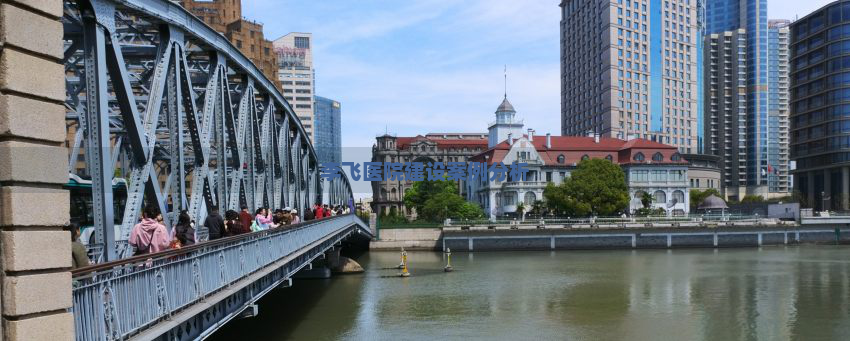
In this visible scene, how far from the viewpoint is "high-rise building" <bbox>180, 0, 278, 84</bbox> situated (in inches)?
3834

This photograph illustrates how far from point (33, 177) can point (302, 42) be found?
18175 centimetres

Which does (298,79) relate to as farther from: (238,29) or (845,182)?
(845,182)

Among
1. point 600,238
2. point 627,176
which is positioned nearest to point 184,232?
point 600,238

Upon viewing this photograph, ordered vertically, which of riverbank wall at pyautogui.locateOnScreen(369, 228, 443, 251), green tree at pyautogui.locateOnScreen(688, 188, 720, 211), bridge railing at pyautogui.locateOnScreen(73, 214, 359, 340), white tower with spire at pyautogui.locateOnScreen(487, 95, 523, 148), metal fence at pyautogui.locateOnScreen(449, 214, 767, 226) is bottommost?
riverbank wall at pyautogui.locateOnScreen(369, 228, 443, 251)

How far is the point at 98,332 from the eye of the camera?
8.25m

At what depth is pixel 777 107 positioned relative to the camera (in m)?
175

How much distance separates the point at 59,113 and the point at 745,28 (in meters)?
189

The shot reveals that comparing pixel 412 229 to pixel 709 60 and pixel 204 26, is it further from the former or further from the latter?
pixel 709 60

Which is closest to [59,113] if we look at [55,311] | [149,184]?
[55,311]

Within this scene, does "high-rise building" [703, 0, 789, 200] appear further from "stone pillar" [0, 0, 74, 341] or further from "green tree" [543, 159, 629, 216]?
"stone pillar" [0, 0, 74, 341]

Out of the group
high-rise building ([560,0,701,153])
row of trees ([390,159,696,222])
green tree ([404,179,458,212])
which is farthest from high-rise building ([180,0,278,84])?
high-rise building ([560,0,701,153])

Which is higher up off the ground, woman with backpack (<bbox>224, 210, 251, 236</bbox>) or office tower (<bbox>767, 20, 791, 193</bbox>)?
office tower (<bbox>767, 20, 791, 193</bbox>)

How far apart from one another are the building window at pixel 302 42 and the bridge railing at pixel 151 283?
6699 inches

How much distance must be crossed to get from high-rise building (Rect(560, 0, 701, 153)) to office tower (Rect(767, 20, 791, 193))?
36343mm
